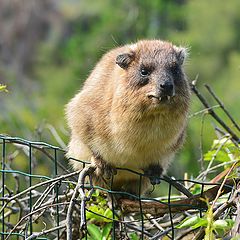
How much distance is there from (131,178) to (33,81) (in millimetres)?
15486

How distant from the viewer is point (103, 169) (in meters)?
4.62

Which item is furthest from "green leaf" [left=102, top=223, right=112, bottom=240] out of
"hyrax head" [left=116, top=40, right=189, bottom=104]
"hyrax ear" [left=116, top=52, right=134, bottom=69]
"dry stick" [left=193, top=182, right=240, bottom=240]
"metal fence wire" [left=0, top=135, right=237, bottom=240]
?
"hyrax ear" [left=116, top=52, right=134, bottom=69]

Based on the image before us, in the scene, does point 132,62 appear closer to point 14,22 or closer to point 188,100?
point 188,100

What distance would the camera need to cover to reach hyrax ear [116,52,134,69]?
476 centimetres

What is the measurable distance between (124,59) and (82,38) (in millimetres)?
14384

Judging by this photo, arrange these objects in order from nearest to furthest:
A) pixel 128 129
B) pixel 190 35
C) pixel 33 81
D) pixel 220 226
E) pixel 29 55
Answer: pixel 220 226
pixel 128 129
pixel 190 35
pixel 33 81
pixel 29 55

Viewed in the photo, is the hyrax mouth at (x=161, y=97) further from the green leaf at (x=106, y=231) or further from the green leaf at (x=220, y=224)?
the green leaf at (x=220, y=224)

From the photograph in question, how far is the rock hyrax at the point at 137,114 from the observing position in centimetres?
452

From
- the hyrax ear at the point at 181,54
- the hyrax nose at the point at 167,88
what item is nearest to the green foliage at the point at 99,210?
A: the hyrax nose at the point at 167,88

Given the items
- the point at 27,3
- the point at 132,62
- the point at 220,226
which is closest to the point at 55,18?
the point at 27,3

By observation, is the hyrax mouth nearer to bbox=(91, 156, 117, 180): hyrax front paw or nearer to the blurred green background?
bbox=(91, 156, 117, 180): hyrax front paw

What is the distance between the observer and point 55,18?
71.3 feet

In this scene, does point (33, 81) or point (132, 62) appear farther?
point (33, 81)

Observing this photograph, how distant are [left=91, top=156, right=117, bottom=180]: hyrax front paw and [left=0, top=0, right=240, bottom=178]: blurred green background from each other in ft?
29.4
